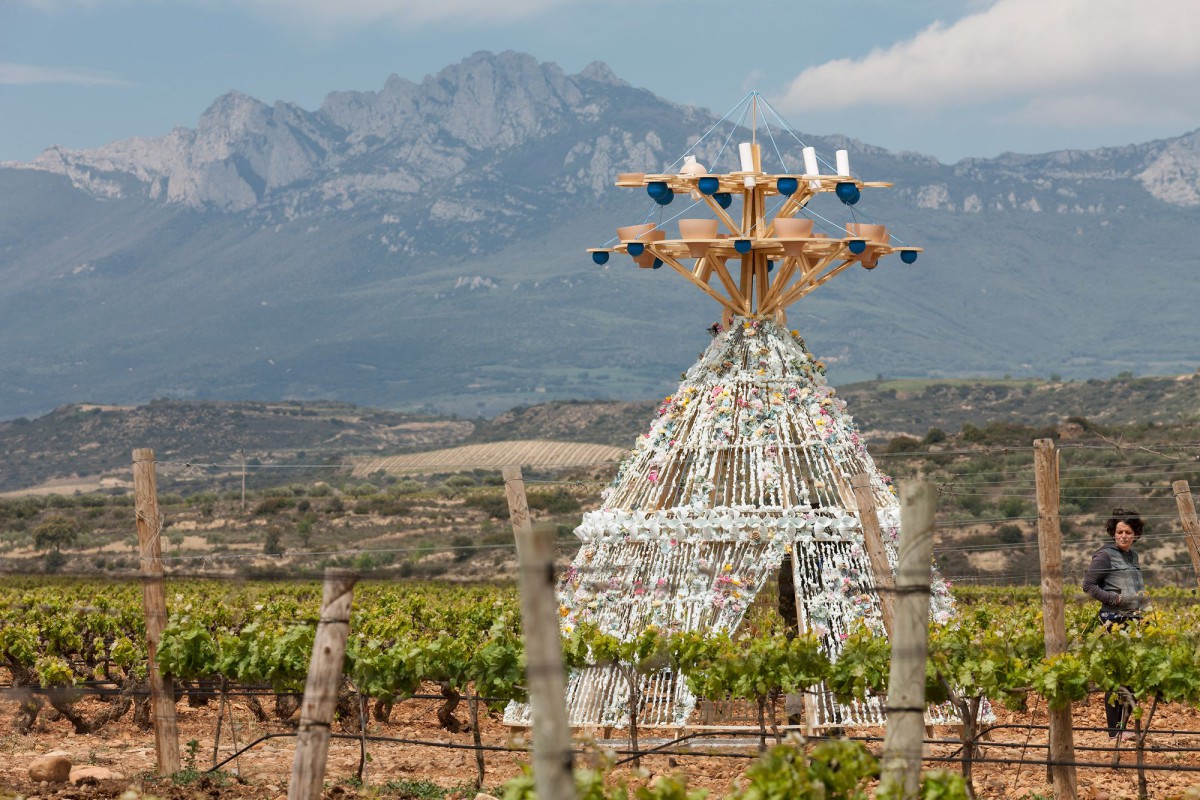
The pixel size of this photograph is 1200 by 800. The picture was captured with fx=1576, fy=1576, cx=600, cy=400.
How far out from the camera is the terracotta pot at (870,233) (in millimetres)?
13070

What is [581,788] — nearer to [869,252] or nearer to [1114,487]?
[869,252]

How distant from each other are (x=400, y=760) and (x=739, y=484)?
3.52 m

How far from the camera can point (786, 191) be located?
42.2ft

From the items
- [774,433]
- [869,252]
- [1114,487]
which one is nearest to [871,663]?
[774,433]

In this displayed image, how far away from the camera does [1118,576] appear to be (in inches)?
433

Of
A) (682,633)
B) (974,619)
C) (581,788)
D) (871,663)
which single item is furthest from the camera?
(974,619)

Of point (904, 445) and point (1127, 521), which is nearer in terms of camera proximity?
point (1127, 521)

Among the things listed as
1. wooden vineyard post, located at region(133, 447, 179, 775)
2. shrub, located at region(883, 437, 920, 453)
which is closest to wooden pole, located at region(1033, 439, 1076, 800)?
wooden vineyard post, located at region(133, 447, 179, 775)

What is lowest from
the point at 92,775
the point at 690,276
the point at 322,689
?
the point at 92,775

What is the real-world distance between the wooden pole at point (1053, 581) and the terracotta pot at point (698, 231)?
3.90 m

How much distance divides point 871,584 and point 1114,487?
22.7 metres

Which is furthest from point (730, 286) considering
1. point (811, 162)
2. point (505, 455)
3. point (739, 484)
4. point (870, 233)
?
point (505, 455)

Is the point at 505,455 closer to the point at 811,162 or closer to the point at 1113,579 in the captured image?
the point at 811,162

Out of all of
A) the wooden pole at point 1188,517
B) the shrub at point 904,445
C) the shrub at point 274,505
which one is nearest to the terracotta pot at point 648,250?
the wooden pole at point 1188,517
